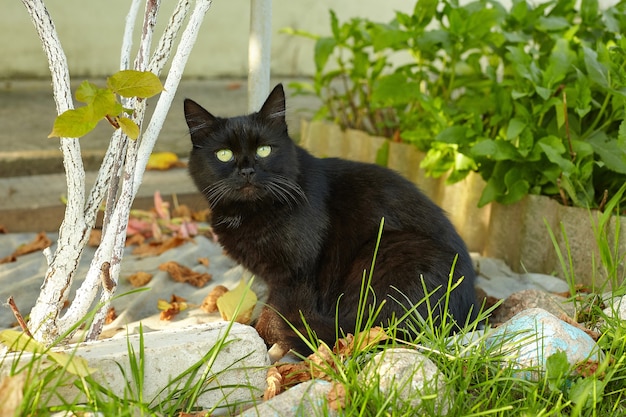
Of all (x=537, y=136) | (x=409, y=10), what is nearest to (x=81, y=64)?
(x=409, y=10)

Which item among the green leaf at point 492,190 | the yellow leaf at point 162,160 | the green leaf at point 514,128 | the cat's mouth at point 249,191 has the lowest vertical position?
the yellow leaf at point 162,160

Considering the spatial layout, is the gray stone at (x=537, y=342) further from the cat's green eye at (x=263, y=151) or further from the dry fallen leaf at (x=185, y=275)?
the dry fallen leaf at (x=185, y=275)

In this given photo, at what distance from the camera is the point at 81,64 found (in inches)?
219

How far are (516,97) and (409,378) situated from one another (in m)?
1.64

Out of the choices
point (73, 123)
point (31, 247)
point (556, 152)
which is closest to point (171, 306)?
point (31, 247)

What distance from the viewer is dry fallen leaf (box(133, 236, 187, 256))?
3520 mm

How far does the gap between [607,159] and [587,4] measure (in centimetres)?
107

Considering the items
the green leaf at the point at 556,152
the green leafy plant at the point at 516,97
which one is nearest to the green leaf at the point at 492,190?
the green leafy plant at the point at 516,97

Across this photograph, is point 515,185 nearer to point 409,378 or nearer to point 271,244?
point 271,244

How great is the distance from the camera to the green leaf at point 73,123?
1.78 metres

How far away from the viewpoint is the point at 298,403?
1816 millimetres

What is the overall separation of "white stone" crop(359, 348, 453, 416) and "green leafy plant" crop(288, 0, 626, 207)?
1227 millimetres

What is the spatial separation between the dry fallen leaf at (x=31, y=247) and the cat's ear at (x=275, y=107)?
1.49m

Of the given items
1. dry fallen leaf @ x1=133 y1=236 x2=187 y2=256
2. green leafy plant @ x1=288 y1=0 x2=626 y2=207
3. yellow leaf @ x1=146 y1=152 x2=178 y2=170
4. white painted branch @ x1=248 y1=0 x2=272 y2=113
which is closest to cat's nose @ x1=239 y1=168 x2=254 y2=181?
white painted branch @ x1=248 y1=0 x2=272 y2=113
